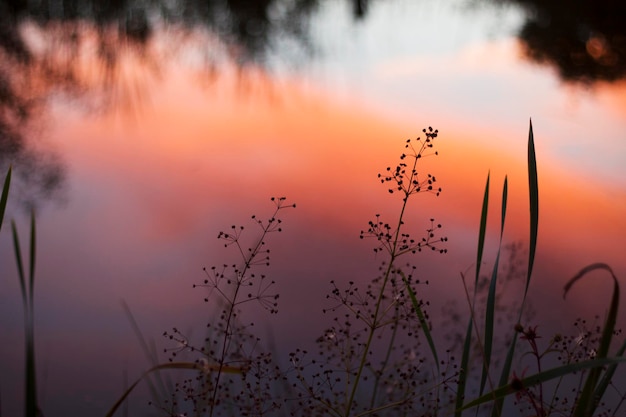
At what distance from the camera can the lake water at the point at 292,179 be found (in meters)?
2.17

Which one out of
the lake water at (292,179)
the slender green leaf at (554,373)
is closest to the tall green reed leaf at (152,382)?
the lake water at (292,179)

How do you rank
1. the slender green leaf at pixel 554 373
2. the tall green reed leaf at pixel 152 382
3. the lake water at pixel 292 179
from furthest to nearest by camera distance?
the lake water at pixel 292 179 → the tall green reed leaf at pixel 152 382 → the slender green leaf at pixel 554 373

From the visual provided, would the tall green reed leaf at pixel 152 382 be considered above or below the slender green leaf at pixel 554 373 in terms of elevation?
below

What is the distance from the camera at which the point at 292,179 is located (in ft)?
10.2

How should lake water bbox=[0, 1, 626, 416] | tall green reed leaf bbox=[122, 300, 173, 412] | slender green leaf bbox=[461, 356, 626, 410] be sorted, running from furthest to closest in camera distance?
lake water bbox=[0, 1, 626, 416] < tall green reed leaf bbox=[122, 300, 173, 412] < slender green leaf bbox=[461, 356, 626, 410]

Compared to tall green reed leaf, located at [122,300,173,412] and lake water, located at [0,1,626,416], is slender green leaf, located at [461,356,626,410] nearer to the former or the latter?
tall green reed leaf, located at [122,300,173,412]

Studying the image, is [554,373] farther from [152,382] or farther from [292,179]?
[292,179]

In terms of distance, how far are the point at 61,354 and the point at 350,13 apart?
4.32 m

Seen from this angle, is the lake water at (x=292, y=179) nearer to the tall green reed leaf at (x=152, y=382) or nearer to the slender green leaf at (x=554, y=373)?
the tall green reed leaf at (x=152, y=382)

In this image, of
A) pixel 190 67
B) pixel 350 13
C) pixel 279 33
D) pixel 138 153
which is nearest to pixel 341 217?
pixel 138 153

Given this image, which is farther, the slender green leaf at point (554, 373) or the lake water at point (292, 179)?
the lake water at point (292, 179)

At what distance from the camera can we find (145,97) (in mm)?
3971

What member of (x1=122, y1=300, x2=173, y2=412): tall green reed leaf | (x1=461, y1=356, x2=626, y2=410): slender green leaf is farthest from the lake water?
(x1=461, y1=356, x2=626, y2=410): slender green leaf

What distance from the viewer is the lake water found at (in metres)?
2.17
